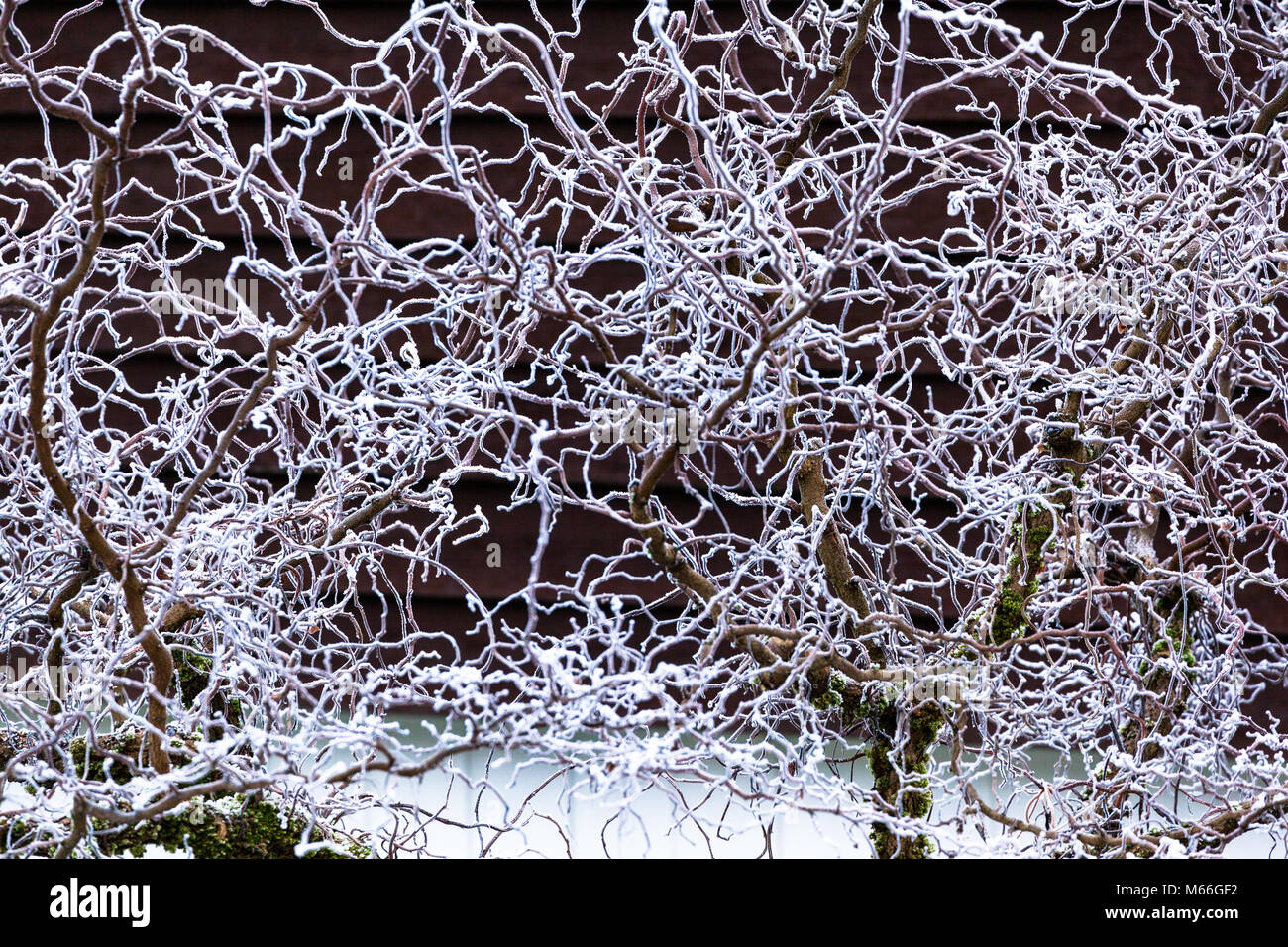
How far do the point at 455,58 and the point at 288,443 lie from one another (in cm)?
183

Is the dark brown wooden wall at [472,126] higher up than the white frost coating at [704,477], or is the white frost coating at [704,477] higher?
the dark brown wooden wall at [472,126]

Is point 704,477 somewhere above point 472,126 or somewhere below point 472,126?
below

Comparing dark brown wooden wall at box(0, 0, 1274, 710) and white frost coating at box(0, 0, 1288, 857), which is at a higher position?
dark brown wooden wall at box(0, 0, 1274, 710)

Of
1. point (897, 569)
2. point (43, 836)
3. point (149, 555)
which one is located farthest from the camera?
point (897, 569)

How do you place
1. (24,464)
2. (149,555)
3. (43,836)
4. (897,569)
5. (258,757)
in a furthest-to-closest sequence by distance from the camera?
(897,569), (24,464), (43,836), (258,757), (149,555)

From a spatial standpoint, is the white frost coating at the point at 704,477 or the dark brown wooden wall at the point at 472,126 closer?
the white frost coating at the point at 704,477

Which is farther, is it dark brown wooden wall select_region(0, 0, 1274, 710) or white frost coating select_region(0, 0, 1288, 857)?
dark brown wooden wall select_region(0, 0, 1274, 710)

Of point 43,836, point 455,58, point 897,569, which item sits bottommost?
point 43,836

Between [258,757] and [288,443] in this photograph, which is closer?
[258,757]

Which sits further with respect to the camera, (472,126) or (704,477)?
(472,126)
